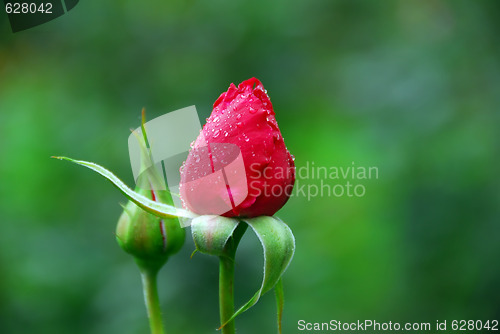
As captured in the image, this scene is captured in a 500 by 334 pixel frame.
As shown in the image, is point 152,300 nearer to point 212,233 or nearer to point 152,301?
point 152,301

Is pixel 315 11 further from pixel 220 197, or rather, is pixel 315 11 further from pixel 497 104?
pixel 220 197

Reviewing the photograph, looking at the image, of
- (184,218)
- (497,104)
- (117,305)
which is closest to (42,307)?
(117,305)

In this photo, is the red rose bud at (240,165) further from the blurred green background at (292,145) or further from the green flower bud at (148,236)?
the blurred green background at (292,145)

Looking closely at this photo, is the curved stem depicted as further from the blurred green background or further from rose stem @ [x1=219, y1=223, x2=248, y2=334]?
the blurred green background

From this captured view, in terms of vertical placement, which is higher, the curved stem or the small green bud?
the small green bud

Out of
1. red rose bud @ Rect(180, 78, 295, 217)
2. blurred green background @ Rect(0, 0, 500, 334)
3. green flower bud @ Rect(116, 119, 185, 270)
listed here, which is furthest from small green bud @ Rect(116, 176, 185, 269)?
blurred green background @ Rect(0, 0, 500, 334)

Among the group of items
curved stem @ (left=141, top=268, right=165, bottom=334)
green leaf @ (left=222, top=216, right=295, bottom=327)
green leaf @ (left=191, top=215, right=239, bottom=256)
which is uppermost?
green leaf @ (left=191, top=215, right=239, bottom=256)
